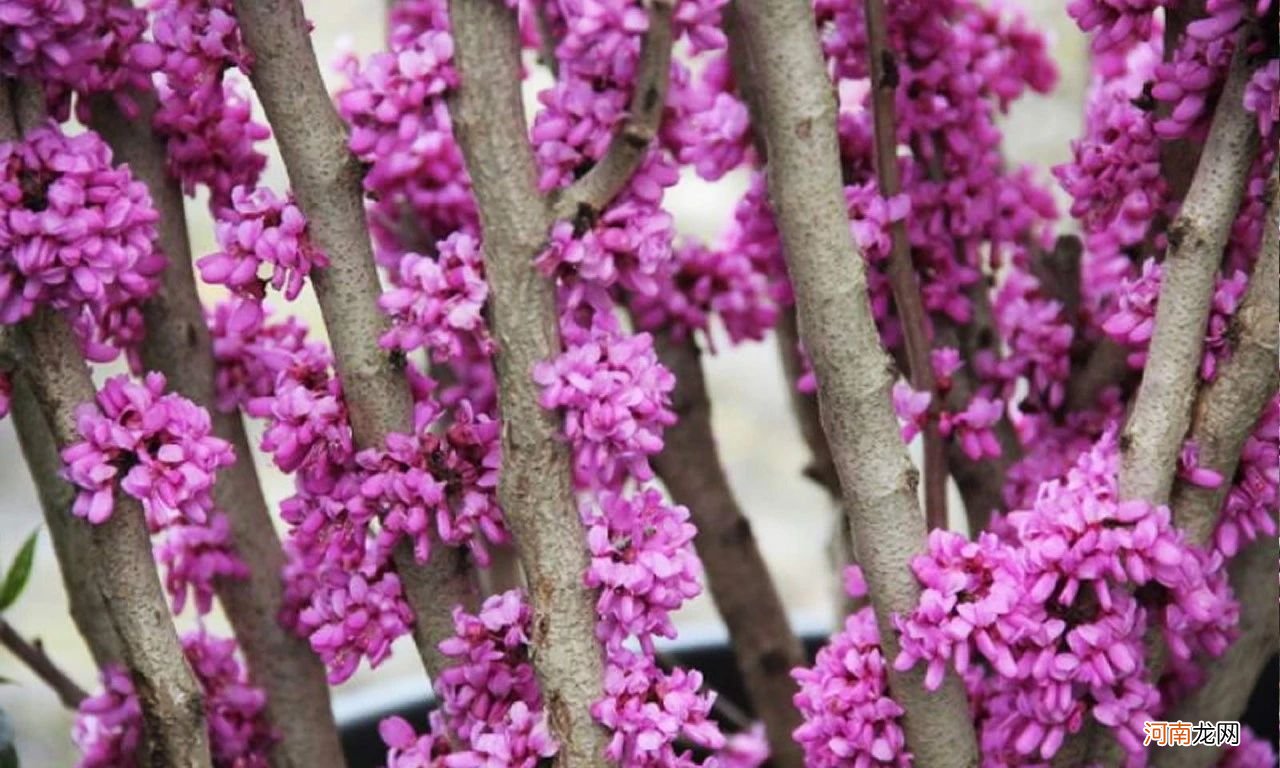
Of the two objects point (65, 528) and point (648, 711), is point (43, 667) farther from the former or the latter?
point (648, 711)

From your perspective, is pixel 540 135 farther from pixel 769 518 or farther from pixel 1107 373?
pixel 769 518

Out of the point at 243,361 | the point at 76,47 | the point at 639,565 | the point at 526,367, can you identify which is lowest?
the point at 639,565

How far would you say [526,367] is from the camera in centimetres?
89

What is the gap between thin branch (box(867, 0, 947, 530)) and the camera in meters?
1.06

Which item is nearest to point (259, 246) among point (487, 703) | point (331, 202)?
point (331, 202)

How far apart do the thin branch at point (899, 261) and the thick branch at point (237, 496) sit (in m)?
0.41

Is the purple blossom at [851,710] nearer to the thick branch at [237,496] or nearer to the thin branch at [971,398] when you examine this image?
the thin branch at [971,398]

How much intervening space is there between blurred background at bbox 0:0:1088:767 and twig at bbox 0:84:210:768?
1314mm

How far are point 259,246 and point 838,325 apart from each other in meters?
0.29

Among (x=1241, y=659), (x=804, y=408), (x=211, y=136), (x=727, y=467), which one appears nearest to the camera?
(x=211, y=136)

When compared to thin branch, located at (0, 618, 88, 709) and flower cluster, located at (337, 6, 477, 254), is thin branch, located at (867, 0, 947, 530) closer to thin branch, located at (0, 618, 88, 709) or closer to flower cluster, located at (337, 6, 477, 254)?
flower cluster, located at (337, 6, 477, 254)

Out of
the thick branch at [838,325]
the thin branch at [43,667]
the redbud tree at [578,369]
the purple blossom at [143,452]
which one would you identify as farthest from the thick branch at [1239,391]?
the thin branch at [43,667]

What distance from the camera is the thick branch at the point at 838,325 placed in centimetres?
91

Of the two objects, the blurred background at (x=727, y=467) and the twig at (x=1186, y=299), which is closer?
the twig at (x=1186, y=299)
